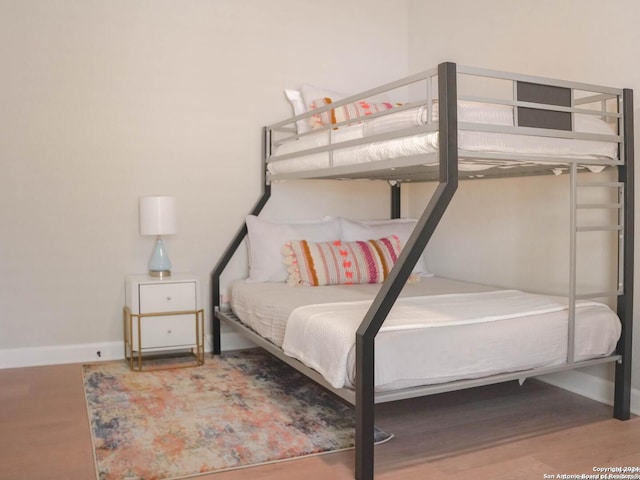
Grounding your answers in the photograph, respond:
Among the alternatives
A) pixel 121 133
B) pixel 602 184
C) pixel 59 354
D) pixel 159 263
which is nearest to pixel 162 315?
pixel 159 263

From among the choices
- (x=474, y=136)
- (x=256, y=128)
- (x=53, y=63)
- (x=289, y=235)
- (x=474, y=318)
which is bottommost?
(x=474, y=318)

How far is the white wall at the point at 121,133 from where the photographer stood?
3.68 meters

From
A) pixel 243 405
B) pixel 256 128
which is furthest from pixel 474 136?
pixel 256 128

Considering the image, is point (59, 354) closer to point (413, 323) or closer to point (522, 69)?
point (413, 323)

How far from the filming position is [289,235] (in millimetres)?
3941

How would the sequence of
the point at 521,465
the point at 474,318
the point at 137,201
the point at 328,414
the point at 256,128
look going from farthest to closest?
the point at 256,128, the point at 137,201, the point at 328,414, the point at 474,318, the point at 521,465

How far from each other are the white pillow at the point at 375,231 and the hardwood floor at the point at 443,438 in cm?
112

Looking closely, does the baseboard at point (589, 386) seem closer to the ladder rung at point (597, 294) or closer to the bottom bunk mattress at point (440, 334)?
the bottom bunk mattress at point (440, 334)

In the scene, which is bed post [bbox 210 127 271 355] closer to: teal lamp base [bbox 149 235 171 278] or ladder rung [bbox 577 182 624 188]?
teal lamp base [bbox 149 235 171 278]

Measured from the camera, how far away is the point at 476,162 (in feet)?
8.64

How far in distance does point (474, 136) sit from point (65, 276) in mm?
2667

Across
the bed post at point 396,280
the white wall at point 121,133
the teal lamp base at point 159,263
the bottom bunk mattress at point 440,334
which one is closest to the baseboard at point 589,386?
the bottom bunk mattress at point 440,334

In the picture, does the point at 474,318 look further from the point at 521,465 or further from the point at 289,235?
the point at 289,235

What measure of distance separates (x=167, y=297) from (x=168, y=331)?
21 cm
